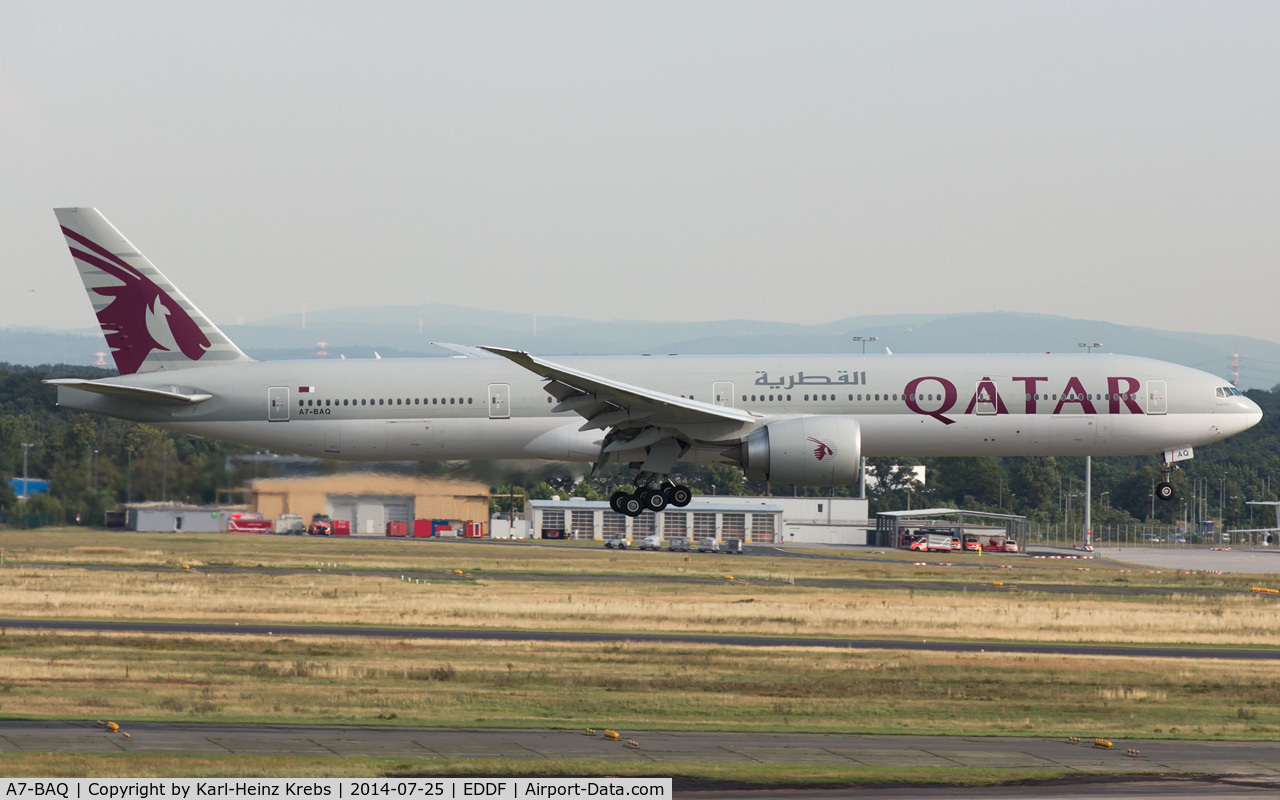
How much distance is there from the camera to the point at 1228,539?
120750 mm

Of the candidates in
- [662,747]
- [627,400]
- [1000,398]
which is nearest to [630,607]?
[627,400]

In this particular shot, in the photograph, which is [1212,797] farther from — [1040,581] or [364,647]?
[1040,581]

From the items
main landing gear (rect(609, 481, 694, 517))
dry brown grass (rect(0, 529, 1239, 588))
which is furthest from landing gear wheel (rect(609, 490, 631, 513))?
dry brown grass (rect(0, 529, 1239, 588))

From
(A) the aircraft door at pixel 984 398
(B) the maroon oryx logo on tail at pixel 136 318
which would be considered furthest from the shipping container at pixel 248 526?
(A) the aircraft door at pixel 984 398

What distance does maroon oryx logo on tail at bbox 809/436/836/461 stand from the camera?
3491 cm

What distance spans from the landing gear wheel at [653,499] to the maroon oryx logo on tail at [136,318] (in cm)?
1400

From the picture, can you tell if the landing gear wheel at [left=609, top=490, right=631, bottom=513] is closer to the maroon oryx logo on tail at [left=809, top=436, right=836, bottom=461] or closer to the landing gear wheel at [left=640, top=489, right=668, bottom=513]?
the landing gear wheel at [left=640, top=489, right=668, bottom=513]

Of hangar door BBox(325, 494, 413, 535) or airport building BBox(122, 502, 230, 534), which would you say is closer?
hangar door BBox(325, 494, 413, 535)

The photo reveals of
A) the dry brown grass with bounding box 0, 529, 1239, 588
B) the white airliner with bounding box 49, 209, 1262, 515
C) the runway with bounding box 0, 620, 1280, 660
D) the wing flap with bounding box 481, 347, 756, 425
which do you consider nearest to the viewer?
the wing flap with bounding box 481, 347, 756, 425

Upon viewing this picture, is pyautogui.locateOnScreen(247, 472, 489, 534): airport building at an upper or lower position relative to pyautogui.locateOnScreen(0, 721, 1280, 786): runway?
upper

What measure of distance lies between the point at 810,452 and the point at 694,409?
3.22 meters

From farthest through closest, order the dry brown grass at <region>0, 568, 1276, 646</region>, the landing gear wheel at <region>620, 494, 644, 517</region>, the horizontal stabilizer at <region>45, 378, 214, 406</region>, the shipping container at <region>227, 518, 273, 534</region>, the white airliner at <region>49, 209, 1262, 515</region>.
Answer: the shipping container at <region>227, 518, 273, 534</region>, the dry brown grass at <region>0, 568, 1276, 646</region>, the landing gear wheel at <region>620, 494, 644, 517</region>, the horizontal stabilizer at <region>45, 378, 214, 406</region>, the white airliner at <region>49, 209, 1262, 515</region>

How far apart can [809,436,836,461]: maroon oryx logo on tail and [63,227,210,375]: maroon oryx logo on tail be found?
60.4 ft

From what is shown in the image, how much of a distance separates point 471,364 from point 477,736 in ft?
53.7
